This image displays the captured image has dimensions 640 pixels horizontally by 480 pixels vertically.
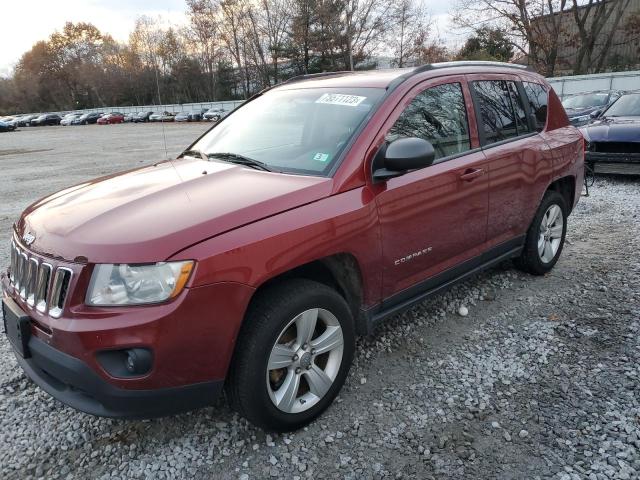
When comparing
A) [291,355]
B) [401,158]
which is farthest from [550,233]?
[291,355]

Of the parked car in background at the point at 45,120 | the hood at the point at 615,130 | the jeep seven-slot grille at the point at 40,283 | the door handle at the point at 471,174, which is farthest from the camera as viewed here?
the parked car in background at the point at 45,120

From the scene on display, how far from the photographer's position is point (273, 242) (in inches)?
91.8

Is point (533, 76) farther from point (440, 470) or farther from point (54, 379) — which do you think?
point (54, 379)

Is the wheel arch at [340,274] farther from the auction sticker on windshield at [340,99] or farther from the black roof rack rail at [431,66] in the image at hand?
the black roof rack rail at [431,66]

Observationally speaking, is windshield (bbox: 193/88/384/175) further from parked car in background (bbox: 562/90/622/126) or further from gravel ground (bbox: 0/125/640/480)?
parked car in background (bbox: 562/90/622/126)

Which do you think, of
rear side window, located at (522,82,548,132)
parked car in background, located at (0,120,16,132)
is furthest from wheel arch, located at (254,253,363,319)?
parked car in background, located at (0,120,16,132)

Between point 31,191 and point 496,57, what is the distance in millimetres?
35531

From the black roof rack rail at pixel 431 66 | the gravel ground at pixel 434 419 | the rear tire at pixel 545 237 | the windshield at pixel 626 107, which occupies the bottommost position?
the gravel ground at pixel 434 419

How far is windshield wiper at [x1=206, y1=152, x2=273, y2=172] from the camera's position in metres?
2.99

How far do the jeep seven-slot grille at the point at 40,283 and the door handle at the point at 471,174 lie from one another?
247cm

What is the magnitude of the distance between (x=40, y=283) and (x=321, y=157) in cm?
160

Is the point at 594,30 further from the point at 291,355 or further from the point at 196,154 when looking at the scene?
the point at 291,355

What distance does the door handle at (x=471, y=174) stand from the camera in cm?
333

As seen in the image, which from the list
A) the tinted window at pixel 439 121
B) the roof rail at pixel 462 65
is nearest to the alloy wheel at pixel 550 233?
the roof rail at pixel 462 65
